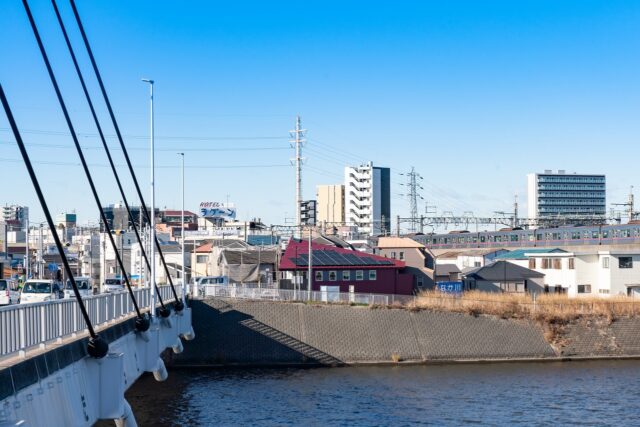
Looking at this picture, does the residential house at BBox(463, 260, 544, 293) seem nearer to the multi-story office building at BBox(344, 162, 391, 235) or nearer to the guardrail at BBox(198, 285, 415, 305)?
the guardrail at BBox(198, 285, 415, 305)

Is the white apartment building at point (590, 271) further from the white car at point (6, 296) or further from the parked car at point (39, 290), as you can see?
the white car at point (6, 296)

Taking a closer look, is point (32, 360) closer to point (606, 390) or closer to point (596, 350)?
point (606, 390)

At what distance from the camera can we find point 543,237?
90.6 metres

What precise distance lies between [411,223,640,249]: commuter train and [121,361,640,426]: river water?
36921 millimetres

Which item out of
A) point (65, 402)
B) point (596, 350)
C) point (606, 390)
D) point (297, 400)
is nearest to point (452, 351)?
point (596, 350)

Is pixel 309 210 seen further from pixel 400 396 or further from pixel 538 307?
pixel 400 396

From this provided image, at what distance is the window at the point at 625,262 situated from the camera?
207 ft

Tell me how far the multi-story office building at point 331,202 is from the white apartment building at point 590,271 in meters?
120

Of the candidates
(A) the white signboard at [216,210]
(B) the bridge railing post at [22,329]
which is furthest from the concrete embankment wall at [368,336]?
(A) the white signboard at [216,210]

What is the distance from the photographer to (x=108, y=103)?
23.4 metres

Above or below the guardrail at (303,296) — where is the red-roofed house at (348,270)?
above

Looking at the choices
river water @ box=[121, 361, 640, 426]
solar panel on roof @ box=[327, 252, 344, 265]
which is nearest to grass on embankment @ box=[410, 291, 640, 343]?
river water @ box=[121, 361, 640, 426]

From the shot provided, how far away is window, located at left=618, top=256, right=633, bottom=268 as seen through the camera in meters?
63.2

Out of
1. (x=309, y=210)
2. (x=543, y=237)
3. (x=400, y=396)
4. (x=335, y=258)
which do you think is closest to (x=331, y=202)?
(x=309, y=210)
